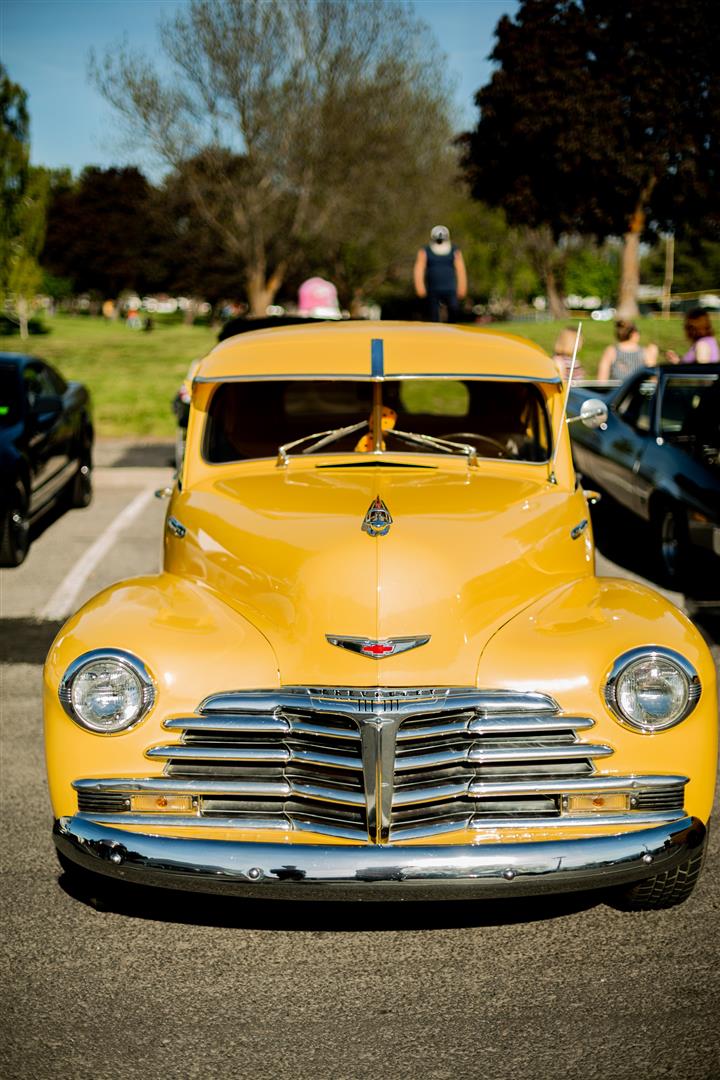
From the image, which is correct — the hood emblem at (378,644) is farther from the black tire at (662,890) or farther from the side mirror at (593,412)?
the side mirror at (593,412)

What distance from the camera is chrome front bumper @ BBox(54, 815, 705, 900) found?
326cm

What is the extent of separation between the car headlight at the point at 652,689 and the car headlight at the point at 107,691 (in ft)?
4.62

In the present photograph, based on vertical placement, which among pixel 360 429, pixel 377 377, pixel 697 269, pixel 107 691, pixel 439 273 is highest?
pixel 697 269

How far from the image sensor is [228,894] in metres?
3.35

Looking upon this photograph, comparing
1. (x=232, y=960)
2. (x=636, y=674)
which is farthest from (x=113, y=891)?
(x=636, y=674)

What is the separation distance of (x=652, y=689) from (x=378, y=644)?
0.84 meters

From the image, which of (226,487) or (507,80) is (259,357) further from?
(507,80)

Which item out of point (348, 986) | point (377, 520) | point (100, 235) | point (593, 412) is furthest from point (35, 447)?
point (100, 235)

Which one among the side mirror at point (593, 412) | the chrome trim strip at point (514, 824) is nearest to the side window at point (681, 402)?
the side mirror at point (593, 412)

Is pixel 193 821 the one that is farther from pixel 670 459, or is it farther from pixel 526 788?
pixel 670 459

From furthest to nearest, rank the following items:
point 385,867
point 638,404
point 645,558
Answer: point 638,404 < point 645,558 < point 385,867

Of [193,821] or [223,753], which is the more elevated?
[223,753]

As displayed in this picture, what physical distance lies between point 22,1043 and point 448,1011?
3.76 ft

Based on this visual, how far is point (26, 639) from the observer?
7.05m
